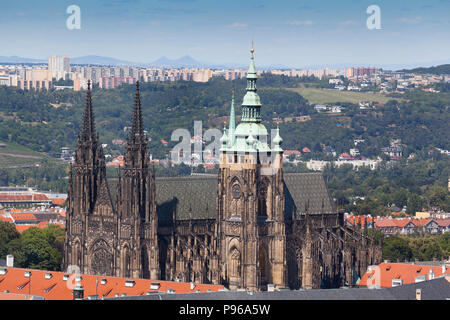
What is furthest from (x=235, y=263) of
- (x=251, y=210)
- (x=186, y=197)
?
(x=186, y=197)

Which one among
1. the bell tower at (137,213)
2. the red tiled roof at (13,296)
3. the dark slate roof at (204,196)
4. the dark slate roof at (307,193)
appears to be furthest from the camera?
the dark slate roof at (307,193)

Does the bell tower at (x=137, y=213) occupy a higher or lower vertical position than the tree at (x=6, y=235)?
higher

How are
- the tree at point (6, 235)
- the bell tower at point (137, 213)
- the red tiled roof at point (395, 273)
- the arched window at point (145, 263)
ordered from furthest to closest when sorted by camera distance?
the tree at point (6, 235), the arched window at point (145, 263), the bell tower at point (137, 213), the red tiled roof at point (395, 273)

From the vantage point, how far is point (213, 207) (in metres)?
140

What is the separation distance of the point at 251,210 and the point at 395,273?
14295 mm

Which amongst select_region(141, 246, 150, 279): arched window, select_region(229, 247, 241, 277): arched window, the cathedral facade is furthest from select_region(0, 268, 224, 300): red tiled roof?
select_region(229, 247, 241, 277): arched window

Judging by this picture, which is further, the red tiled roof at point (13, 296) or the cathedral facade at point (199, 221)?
the cathedral facade at point (199, 221)

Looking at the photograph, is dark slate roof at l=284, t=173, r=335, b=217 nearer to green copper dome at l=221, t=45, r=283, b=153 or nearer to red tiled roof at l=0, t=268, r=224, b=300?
green copper dome at l=221, t=45, r=283, b=153

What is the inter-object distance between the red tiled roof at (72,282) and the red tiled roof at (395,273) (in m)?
17.7

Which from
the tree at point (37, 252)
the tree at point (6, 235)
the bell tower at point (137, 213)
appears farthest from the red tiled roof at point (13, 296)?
the tree at point (6, 235)

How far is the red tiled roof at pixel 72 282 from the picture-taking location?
116125 mm

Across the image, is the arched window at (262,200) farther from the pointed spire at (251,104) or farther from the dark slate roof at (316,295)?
the dark slate roof at (316,295)

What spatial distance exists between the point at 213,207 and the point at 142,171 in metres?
10.8
